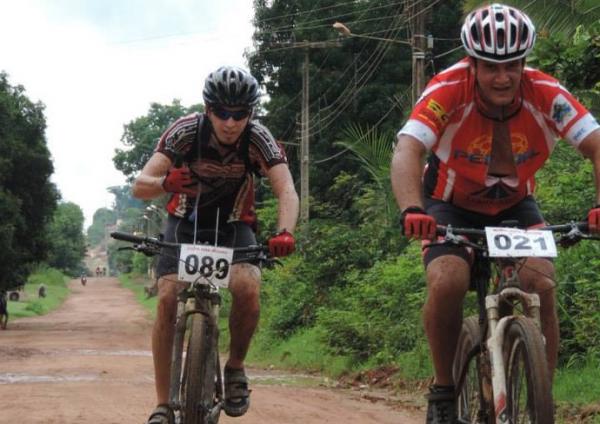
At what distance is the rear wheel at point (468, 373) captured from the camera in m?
5.05

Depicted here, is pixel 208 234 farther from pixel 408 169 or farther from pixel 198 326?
pixel 408 169

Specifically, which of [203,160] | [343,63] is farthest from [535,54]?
[343,63]

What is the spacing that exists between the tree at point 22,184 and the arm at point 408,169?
113ft

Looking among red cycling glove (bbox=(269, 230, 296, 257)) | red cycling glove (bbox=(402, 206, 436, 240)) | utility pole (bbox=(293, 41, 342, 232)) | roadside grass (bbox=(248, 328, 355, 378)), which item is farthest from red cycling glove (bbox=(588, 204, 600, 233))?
utility pole (bbox=(293, 41, 342, 232))

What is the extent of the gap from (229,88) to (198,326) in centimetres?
135

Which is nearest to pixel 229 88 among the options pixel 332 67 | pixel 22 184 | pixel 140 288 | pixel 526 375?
pixel 526 375

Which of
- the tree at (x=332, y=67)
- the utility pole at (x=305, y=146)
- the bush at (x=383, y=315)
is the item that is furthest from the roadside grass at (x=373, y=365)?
the tree at (x=332, y=67)

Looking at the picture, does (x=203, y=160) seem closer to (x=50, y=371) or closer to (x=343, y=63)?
(x=50, y=371)

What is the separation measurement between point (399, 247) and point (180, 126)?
11.1 metres

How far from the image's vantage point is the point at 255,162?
20.8 feet

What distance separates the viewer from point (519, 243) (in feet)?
15.0

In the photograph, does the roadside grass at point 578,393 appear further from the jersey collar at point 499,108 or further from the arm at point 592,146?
the jersey collar at point 499,108

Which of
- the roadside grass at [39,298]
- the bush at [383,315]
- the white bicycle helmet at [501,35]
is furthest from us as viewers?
the roadside grass at [39,298]

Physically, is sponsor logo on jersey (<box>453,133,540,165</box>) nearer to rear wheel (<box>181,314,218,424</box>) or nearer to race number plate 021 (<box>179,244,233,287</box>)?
race number plate 021 (<box>179,244,233,287</box>)
